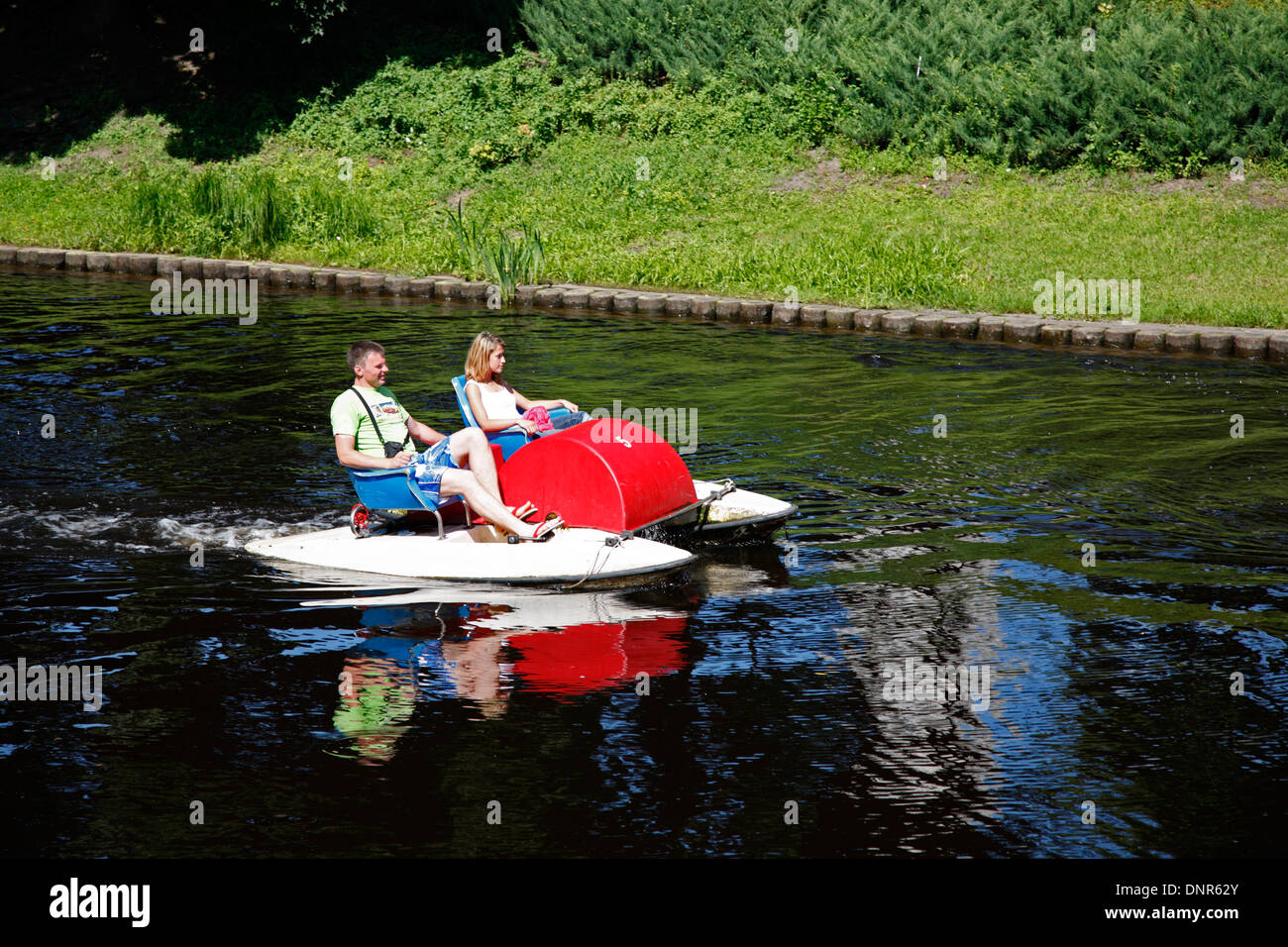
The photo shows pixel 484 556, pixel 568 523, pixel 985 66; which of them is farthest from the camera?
pixel 985 66

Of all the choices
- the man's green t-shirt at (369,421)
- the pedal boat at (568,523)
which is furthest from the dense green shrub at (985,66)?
the man's green t-shirt at (369,421)

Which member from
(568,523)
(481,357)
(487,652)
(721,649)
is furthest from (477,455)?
(721,649)

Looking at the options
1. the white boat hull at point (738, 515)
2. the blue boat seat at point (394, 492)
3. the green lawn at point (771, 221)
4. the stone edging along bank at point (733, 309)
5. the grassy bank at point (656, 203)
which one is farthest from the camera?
the grassy bank at point (656, 203)

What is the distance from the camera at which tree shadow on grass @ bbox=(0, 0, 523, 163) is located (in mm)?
28156

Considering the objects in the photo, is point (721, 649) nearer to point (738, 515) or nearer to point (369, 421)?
point (738, 515)

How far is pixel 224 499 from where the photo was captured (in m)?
10.7

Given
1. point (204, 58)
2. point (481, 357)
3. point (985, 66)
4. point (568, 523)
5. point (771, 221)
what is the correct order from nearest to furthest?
point (568, 523)
point (481, 357)
point (771, 221)
point (985, 66)
point (204, 58)

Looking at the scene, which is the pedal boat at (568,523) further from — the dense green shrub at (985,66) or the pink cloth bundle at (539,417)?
the dense green shrub at (985,66)

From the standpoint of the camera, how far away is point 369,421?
9.34 metres

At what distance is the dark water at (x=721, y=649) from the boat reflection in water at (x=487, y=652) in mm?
25

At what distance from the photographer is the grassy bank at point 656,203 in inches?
723

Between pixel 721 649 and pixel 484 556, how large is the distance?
185 cm

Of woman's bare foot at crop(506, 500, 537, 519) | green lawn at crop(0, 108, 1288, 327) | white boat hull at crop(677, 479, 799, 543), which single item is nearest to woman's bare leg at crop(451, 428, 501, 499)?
woman's bare foot at crop(506, 500, 537, 519)
